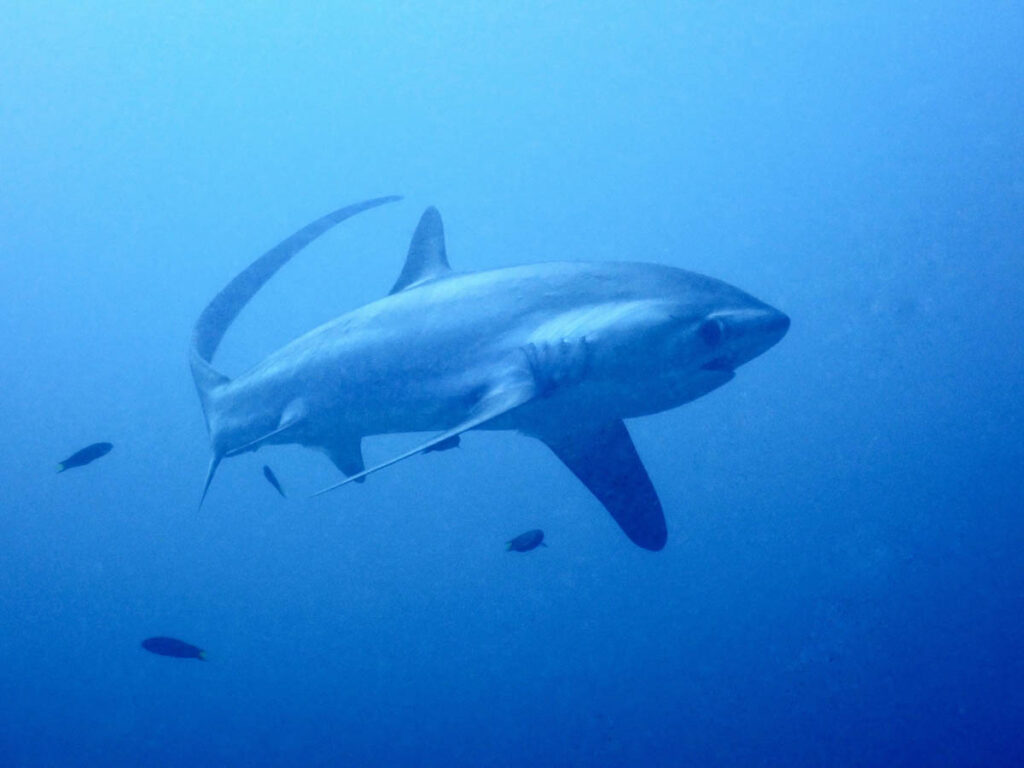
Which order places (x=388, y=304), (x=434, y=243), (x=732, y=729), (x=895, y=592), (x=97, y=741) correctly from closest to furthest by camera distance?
(x=388, y=304) < (x=434, y=243) < (x=732, y=729) < (x=97, y=741) < (x=895, y=592)

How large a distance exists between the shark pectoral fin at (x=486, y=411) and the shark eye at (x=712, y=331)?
2.39 ft

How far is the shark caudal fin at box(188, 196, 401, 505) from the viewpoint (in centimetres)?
487

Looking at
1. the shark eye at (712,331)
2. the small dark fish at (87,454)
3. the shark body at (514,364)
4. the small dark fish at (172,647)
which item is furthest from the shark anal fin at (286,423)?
the small dark fish at (87,454)

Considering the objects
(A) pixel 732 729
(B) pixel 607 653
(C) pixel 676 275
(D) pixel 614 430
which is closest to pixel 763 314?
(C) pixel 676 275

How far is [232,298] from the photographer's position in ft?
16.9

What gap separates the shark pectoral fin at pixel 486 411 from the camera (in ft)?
9.64

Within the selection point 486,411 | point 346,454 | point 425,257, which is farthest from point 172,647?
point 486,411

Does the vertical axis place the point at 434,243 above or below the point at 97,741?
above

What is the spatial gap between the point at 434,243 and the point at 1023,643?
2071cm

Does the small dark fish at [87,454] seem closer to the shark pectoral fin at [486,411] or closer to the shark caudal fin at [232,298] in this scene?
the shark caudal fin at [232,298]

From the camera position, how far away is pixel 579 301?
339 centimetres

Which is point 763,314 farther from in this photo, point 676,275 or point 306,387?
point 306,387

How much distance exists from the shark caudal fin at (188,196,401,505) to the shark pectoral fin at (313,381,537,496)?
2.04 meters

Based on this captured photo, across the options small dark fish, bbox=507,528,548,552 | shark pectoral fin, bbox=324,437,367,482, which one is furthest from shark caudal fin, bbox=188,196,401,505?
small dark fish, bbox=507,528,548,552
